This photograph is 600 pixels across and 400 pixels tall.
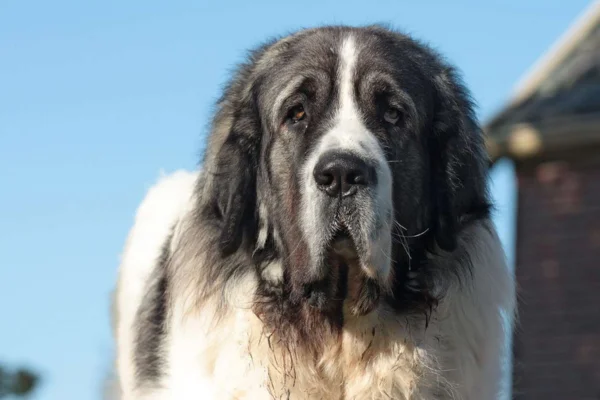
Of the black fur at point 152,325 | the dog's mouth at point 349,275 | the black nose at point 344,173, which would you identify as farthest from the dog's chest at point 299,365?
the black nose at point 344,173

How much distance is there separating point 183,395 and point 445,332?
1022 millimetres

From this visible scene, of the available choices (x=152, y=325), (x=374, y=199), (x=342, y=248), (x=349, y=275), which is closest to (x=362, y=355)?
(x=349, y=275)

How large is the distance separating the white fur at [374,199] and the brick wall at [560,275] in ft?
19.4

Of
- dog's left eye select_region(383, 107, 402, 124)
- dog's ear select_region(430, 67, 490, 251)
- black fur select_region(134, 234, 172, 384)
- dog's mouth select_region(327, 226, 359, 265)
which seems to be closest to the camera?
dog's mouth select_region(327, 226, 359, 265)

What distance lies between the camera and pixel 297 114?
16.6 feet

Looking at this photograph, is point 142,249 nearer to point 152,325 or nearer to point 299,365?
point 152,325

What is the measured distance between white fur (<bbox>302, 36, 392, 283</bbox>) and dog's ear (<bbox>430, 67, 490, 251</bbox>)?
0.47 m

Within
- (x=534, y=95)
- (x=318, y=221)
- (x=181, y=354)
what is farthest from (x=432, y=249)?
(x=534, y=95)

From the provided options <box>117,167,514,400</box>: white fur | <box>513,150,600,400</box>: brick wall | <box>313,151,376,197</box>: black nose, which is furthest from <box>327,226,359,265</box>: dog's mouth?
<box>513,150,600,400</box>: brick wall

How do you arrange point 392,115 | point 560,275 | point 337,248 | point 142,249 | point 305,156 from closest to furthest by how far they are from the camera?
point 337,248
point 305,156
point 392,115
point 142,249
point 560,275

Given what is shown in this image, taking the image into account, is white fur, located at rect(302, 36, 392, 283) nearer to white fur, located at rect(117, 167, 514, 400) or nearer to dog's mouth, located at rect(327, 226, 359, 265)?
dog's mouth, located at rect(327, 226, 359, 265)

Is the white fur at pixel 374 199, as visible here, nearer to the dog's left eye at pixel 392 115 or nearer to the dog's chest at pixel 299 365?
the dog's left eye at pixel 392 115

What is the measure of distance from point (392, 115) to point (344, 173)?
555 millimetres

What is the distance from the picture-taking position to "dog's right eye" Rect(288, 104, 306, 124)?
5051 millimetres
